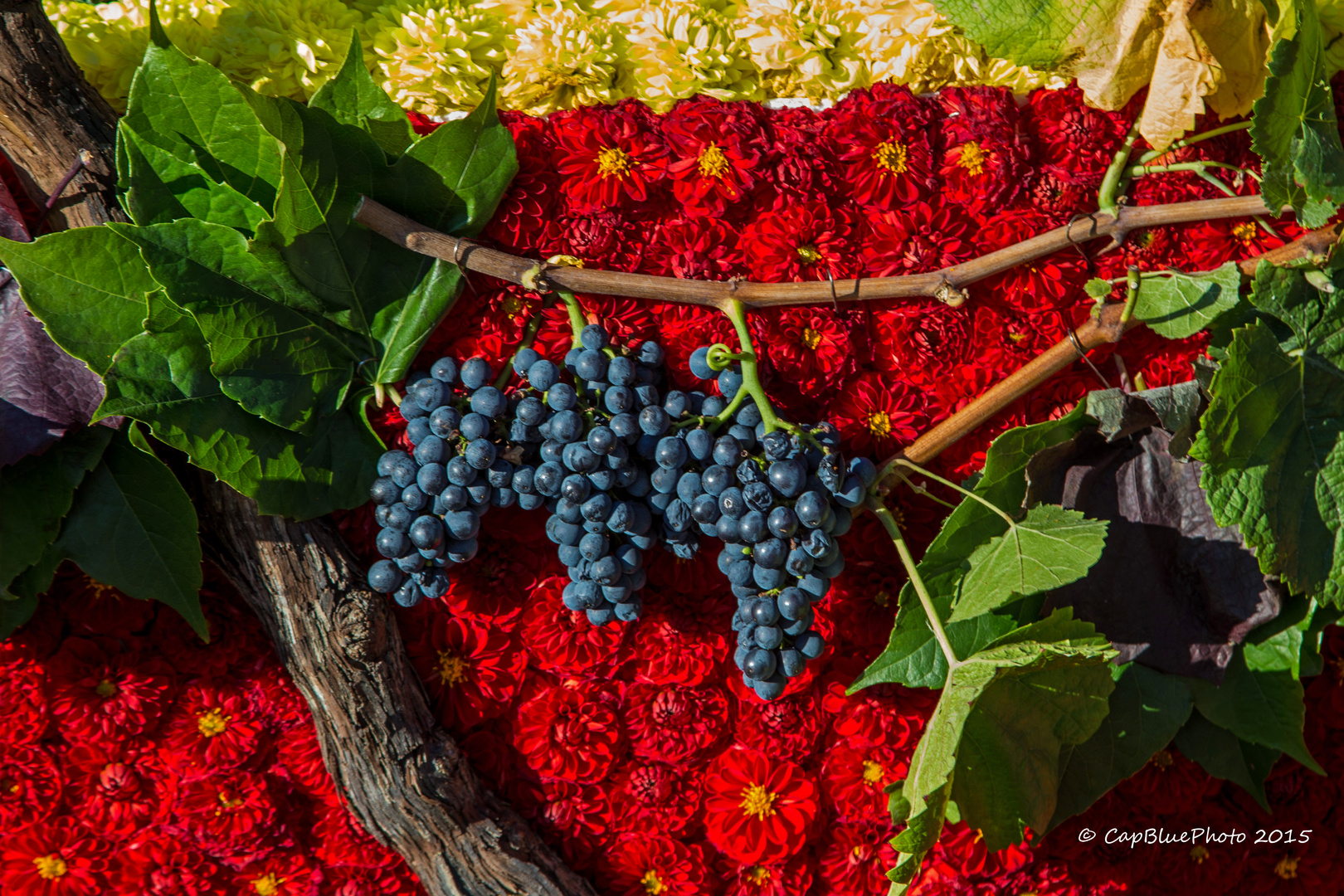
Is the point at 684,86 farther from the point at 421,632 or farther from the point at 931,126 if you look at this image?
the point at 421,632

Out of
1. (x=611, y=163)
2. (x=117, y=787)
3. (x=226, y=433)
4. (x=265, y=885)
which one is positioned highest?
(x=611, y=163)

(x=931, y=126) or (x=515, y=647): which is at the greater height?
(x=931, y=126)

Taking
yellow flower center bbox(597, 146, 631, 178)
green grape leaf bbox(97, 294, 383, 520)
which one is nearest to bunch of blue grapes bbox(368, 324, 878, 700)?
green grape leaf bbox(97, 294, 383, 520)

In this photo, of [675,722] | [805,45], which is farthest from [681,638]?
[805,45]

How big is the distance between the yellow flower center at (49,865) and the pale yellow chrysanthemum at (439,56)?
2.89 ft

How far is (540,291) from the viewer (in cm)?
85

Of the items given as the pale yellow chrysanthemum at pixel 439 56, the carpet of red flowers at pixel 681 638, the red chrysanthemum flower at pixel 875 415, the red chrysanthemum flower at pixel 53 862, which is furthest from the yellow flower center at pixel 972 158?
the red chrysanthemum flower at pixel 53 862

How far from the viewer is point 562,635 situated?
3.06 ft

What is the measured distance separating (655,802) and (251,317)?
651mm

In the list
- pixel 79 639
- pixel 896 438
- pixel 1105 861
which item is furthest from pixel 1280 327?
pixel 79 639

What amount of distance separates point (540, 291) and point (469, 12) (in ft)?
1.10

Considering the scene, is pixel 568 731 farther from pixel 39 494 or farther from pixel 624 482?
pixel 39 494

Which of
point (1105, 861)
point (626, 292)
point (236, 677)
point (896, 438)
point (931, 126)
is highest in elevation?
point (931, 126)

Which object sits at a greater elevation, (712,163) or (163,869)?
(712,163)
